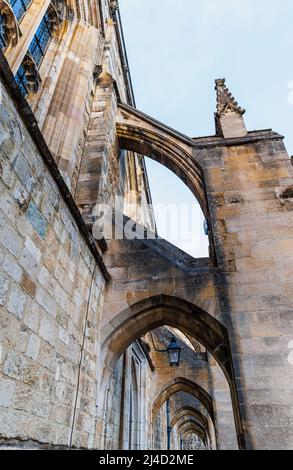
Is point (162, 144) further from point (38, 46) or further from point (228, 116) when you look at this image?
point (38, 46)

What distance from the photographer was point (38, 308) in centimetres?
219

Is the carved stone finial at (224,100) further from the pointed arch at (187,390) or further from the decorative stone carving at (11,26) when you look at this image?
the pointed arch at (187,390)

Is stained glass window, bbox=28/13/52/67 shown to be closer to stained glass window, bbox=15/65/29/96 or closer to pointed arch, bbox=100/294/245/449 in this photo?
stained glass window, bbox=15/65/29/96

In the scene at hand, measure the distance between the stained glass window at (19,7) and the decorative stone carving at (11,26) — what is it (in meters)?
0.63

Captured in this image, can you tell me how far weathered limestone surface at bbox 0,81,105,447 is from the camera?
5.93ft

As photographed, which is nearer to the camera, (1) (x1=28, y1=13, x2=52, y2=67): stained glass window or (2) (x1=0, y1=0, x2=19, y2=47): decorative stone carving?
(2) (x1=0, y1=0, x2=19, y2=47): decorative stone carving

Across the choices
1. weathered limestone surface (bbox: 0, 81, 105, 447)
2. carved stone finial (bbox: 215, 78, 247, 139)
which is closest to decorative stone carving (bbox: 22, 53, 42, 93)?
weathered limestone surface (bbox: 0, 81, 105, 447)

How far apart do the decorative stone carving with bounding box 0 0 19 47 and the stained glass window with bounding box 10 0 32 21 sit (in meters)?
0.63

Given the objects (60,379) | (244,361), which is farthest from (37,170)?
(244,361)

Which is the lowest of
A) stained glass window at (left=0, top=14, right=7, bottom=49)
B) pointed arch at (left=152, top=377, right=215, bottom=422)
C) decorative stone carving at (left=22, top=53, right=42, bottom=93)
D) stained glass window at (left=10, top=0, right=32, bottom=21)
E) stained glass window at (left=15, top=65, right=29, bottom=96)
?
pointed arch at (left=152, top=377, right=215, bottom=422)

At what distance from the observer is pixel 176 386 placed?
9.94 meters

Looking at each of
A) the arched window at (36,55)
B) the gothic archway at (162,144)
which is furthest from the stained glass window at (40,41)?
the gothic archway at (162,144)

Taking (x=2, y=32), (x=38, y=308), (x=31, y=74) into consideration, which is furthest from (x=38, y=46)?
(x=38, y=308)
